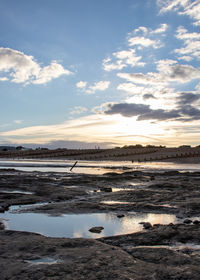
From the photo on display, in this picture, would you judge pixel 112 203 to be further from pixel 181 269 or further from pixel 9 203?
pixel 181 269

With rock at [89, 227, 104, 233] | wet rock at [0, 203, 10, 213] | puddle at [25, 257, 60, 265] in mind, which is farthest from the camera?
wet rock at [0, 203, 10, 213]

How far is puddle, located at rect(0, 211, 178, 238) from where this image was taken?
336 inches

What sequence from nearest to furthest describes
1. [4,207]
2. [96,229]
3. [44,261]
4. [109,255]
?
[44,261] < [109,255] < [96,229] < [4,207]

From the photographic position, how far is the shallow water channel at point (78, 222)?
853 centimetres

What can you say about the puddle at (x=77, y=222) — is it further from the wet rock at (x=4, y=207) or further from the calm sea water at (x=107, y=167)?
the calm sea water at (x=107, y=167)

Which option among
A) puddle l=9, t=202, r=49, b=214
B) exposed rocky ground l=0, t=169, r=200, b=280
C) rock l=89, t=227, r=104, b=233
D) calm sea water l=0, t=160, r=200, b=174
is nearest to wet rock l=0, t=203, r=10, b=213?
puddle l=9, t=202, r=49, b=214

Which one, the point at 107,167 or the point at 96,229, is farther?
the point at 107,167

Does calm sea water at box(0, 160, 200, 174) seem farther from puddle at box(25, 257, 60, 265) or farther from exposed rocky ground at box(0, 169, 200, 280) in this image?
puddle at box(25, 257, 60, 265)

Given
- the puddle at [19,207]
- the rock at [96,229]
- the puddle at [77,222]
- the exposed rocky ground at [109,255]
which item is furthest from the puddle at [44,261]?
the puddle at [19,207]

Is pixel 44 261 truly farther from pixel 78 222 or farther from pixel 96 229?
pixel 78 222

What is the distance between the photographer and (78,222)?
9742mm

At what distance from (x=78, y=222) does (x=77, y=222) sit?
4cm

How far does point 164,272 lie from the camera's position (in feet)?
17.9

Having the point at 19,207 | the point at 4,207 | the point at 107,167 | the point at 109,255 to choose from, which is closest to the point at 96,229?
the point at 109,255
